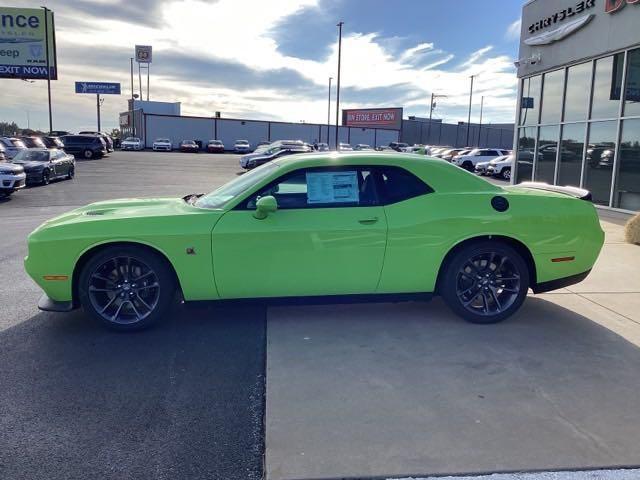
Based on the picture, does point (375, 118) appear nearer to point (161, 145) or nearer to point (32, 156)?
point (161, 145)

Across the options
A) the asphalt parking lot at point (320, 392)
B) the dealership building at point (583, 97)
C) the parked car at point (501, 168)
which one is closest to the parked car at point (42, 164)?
the asphalt parking lot at point (320, 392)

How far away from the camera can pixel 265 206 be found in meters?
4.35

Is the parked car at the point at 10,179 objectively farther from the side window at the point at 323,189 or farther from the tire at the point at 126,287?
the side window at the point at 323,189

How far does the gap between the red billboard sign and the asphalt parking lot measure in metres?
81.0

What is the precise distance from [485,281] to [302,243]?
67.9 inches

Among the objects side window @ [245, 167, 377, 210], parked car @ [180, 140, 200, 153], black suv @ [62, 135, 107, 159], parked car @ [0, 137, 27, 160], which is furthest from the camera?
parked car @ [180, 140, 200, 153]

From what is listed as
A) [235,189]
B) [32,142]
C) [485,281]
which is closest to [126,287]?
[235,189]

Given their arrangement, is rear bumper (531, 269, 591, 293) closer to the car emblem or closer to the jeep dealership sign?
the car emblem

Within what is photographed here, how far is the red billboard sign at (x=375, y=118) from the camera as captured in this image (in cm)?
8400

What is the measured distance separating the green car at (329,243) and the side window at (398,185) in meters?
0.01

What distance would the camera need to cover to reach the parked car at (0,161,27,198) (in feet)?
51.1

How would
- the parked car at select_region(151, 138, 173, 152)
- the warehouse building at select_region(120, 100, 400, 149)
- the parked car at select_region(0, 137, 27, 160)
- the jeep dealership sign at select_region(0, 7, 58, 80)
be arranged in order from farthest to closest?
the warehouse building at select_region(120, 100, 400, 149) → the parked car at select_region(151, 138, 173, 152) → the jeep dealership sign at select_region(0, 7, 58, 80) → the parked car at select_region(0, 137, 27, 160)

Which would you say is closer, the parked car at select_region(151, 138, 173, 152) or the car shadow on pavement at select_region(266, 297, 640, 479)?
the car shadow on pavement at select_region(266, 297, 640, 479)

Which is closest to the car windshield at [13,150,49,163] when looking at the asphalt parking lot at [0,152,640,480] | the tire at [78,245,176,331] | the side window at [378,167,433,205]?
the asphalt parking lot at [0,152,640,480]
